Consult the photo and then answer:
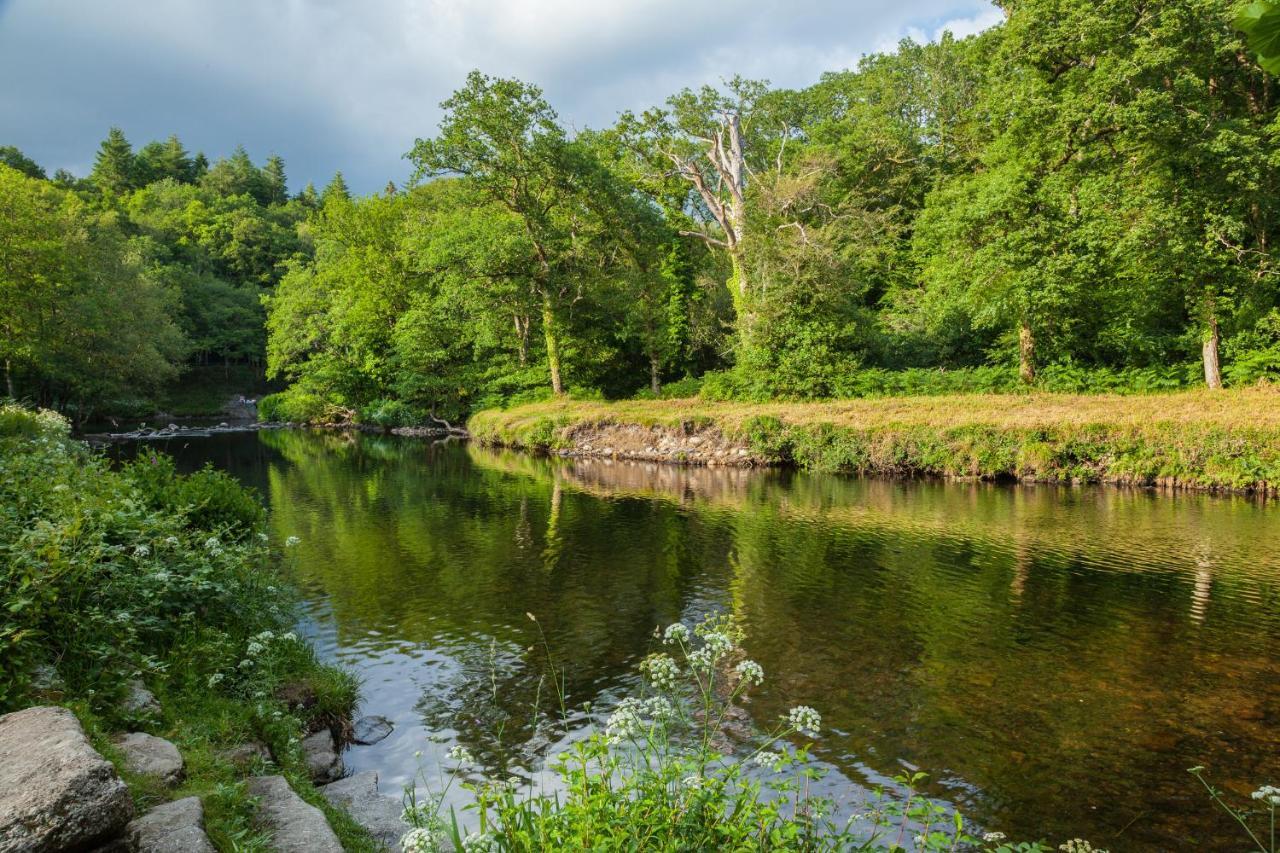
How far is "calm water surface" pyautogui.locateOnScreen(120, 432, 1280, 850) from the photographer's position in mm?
7297

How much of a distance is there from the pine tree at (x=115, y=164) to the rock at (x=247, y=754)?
125561 mm

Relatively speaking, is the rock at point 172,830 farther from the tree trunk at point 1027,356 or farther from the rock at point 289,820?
the tree trunk at point 1027,356

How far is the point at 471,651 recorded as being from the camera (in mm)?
10469

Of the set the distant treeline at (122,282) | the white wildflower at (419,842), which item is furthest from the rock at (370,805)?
the distant treeline at (122,282)

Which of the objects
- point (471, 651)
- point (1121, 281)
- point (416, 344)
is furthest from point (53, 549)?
point (416, 344)

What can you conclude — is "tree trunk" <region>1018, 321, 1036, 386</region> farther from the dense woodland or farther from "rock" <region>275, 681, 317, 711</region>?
"rock" <region>275, 681, 317, 711</region>

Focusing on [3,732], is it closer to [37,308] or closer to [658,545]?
[658,545]

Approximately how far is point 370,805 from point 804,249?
33323 mm

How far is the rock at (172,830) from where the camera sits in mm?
3861

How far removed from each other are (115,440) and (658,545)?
39.3 metres

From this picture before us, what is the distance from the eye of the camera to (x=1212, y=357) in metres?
29.6

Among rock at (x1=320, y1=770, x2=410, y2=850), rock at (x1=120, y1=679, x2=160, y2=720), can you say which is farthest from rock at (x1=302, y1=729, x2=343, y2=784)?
rock at (x1=120, y1=679, x2=160, y2=720)

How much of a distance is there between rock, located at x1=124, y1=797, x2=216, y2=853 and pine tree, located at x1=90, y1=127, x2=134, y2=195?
418 feet

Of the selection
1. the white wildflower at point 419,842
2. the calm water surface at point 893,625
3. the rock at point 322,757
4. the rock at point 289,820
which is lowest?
the calm water surface at point 893,625
